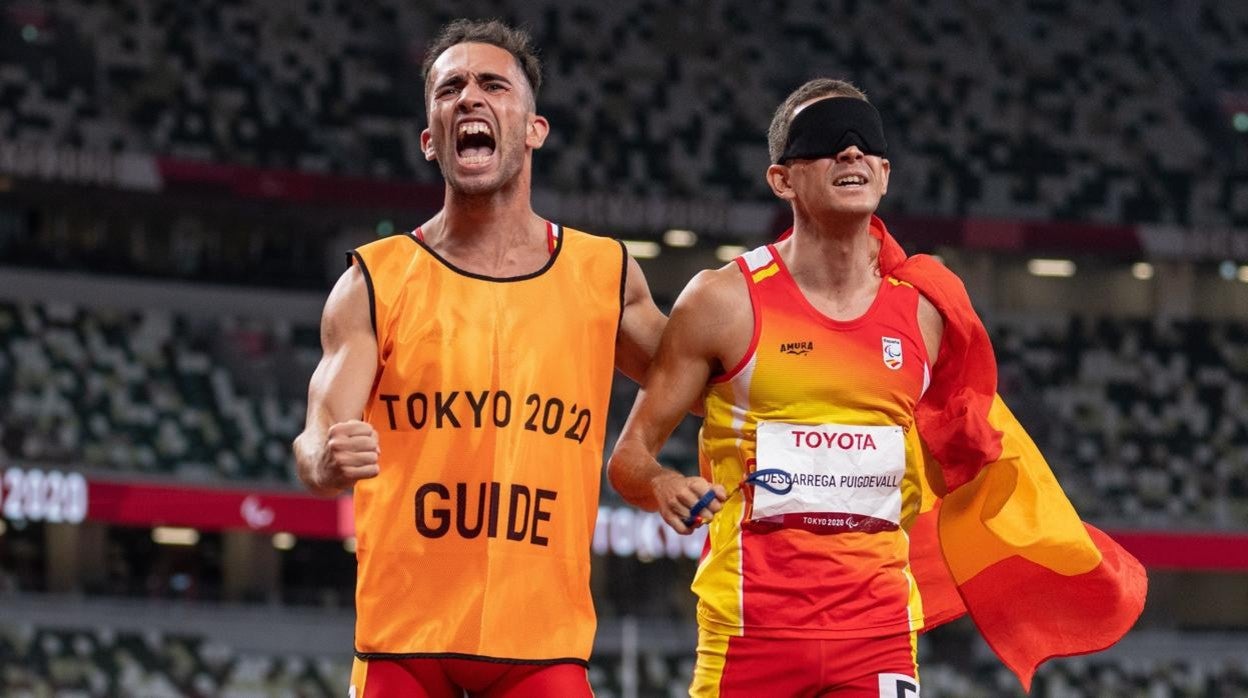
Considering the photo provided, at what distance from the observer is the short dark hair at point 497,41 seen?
5102mm

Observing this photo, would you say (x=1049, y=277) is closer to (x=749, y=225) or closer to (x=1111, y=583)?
(x=749, y=225)

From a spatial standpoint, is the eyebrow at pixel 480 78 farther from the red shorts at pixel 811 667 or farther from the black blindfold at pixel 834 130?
the red shorts at pixel 811 667

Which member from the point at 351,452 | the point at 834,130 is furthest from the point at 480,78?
the point at 351,452

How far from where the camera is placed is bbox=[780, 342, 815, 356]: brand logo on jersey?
5.27 m

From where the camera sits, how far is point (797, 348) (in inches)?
208

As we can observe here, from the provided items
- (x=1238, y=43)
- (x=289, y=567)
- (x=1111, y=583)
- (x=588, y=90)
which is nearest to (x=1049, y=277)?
(x=1238, y=43)

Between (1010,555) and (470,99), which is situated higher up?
(470,99)

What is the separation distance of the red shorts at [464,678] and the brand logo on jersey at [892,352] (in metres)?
1.22

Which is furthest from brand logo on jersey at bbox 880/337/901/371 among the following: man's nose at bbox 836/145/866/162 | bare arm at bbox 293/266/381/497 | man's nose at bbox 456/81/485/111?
bare arm at bbox 293/266/381/497

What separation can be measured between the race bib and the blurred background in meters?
19.0

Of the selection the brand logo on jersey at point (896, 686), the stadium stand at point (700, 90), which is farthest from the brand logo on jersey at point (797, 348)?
the stadium stand at point (700, 90)

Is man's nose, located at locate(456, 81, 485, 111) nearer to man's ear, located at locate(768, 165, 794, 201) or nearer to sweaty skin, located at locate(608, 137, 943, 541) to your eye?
sweaty skin, located at locate(608, 137, 943, 541)

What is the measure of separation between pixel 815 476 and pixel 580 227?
85.2 feet

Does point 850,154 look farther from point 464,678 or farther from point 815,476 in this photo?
point 464,678
